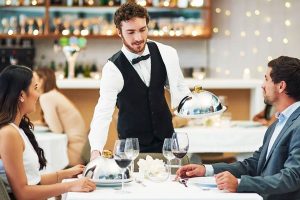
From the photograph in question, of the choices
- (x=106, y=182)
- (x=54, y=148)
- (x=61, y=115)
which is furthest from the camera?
(x=61, y=115)

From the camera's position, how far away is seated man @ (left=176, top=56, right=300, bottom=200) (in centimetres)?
307

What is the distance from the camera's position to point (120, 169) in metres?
3.24

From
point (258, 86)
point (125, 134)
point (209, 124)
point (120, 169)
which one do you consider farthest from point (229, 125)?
point (120, 169)

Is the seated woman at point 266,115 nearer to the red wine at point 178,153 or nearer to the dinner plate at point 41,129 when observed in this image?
the dinner plate at point 41,129

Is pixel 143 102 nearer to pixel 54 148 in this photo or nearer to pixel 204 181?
pixel 204 181

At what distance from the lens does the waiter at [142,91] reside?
13.3 feet

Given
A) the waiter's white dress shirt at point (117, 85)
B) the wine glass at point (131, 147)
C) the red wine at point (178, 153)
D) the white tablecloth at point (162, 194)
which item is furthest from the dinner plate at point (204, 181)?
the waiter's white dress shirt at point (117, 85)

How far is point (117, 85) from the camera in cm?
409

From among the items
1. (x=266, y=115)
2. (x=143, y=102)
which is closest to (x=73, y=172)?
(x=143, y=102)

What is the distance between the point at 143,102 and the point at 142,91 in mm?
66

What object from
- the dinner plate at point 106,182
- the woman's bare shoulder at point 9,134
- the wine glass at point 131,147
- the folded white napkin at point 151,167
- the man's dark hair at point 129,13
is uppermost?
the man's dark hair at point 129,13

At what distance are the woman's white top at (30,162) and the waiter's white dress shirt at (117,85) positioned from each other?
0.59m

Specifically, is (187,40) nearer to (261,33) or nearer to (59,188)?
A: (261,33)

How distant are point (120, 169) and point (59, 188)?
290 millimetres
